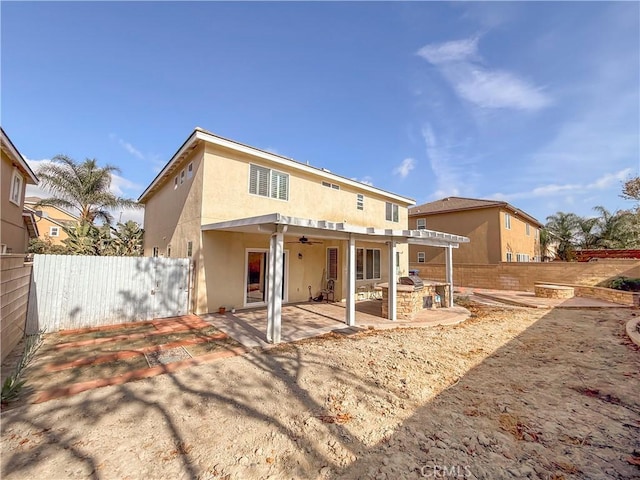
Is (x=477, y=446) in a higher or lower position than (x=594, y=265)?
lower

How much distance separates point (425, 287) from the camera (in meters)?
11.6

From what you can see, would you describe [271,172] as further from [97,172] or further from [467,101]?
[97,172]

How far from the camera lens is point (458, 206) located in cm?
2341

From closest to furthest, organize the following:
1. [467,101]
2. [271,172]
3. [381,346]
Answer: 1. [381,346]
2. [271,172]
3. [467,101]

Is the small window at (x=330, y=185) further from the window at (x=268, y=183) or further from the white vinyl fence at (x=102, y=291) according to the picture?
the white vinyl fence at (x=102, y=291)

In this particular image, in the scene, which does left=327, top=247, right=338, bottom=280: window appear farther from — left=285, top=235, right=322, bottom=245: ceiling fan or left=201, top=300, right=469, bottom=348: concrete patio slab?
left=201, top=300, right=469, bottom=348: concrete patio slab

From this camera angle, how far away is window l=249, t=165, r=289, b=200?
10.9m

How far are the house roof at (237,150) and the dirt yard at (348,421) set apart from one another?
7487mm

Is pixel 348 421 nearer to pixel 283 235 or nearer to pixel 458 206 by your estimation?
pixel 283 235

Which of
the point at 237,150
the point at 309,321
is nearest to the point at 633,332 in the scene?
the point at 309,321

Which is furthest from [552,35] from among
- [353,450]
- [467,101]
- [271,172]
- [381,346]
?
[353,450]

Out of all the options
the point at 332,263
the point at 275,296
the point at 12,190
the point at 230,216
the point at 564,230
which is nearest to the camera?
the point at 275,296

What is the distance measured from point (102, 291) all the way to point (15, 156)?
6.32 metres

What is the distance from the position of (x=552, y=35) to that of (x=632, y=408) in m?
11.1
